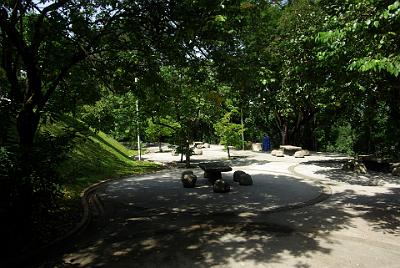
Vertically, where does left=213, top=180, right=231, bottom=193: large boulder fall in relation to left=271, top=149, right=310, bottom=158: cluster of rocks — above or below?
below

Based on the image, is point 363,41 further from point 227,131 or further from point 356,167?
point 227,131

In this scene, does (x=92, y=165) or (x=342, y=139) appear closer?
(x=92, y=165)

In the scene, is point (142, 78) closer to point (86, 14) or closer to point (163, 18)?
point (86, 14)

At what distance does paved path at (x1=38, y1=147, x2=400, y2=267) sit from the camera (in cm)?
720

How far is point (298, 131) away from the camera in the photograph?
32.3 metres

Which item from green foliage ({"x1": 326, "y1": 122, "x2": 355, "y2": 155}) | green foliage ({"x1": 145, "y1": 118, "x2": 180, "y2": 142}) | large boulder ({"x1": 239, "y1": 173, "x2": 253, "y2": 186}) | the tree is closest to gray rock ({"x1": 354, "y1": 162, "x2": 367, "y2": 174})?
the tree

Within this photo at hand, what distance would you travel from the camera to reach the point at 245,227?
9180 mm

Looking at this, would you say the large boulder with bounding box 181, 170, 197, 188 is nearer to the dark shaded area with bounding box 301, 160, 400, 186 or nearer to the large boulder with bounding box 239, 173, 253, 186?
the large boulder with bounding box 239, 173, 253, 186

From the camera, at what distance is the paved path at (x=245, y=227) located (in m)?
7.20

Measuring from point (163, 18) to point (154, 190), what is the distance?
757 cm

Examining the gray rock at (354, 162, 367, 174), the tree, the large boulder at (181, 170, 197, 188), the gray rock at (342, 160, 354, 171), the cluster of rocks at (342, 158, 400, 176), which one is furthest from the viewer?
the gray rock at (342, 160, 354, 171)

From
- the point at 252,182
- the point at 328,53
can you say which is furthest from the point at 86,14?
the point at 252,182

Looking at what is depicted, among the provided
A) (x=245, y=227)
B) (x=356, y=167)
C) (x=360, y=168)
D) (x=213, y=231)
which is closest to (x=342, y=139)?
(x=356, y=167)

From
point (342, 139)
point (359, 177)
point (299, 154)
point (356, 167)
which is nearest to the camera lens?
point (359, 177)
